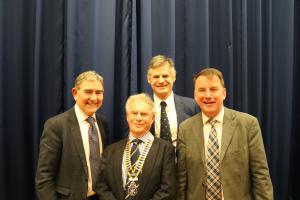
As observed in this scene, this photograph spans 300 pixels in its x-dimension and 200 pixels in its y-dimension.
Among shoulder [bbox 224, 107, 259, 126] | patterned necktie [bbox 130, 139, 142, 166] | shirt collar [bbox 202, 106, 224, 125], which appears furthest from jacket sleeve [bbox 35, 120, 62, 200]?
shoulder [bbox 224, 107, 259, 126]

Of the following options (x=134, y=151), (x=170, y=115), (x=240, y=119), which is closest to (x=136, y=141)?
(x=134, y=151)

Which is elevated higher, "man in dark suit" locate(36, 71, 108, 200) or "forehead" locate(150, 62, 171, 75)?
"forehead" locate(150, 62, 171, 75)

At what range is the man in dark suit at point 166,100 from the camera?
2.26 metres

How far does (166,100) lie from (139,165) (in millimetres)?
586

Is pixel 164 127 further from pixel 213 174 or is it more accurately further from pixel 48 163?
pixel 48 163

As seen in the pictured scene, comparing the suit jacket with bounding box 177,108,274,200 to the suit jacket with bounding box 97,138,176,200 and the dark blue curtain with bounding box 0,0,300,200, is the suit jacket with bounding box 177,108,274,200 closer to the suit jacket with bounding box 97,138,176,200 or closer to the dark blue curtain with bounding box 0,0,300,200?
the suit jacket with bounding box 97,138,176,200

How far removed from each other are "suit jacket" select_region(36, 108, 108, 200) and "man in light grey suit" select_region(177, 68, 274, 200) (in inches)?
24.9

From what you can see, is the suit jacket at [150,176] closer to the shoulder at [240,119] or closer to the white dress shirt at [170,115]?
the white dress shirt at [170,115]

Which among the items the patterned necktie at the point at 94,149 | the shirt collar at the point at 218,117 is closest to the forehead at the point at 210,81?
the shirt collar at the point at 218,117

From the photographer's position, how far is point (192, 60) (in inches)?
119

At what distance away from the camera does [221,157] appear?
6.26 feet

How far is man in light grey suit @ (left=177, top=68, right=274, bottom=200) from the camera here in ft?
6.24

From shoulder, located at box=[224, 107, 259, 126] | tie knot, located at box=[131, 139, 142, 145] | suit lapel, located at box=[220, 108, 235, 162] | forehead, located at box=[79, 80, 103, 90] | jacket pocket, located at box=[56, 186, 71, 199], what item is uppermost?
forehead, located at box=[79, 80, 103, 90]

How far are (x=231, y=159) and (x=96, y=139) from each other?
87cm
